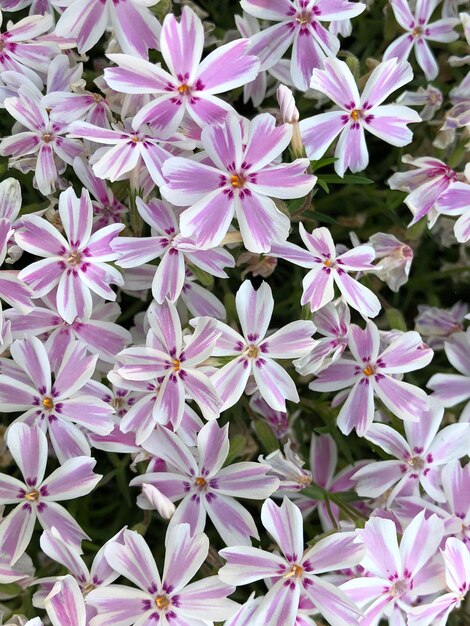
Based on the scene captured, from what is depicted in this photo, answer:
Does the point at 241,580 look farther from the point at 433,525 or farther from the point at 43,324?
the point at 43,324

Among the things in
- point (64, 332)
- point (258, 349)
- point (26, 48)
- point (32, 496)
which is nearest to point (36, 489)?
point (32, 496)

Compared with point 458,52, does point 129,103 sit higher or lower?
lower

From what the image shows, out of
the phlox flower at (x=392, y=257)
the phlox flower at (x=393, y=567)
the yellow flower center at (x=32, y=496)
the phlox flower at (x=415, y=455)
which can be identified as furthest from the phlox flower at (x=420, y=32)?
the yellow flower center at (x=32, y=496)

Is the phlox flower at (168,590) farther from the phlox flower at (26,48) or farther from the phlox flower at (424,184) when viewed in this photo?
the phlox flower at (26,48)

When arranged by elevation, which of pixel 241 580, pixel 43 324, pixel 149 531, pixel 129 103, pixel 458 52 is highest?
pixel 458 52

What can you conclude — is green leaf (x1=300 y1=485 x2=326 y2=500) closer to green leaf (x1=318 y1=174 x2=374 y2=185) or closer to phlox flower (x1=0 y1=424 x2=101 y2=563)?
phlox flower (x1=0 y1=424 x2=101 y2=563)

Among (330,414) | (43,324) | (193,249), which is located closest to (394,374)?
(330,414)
